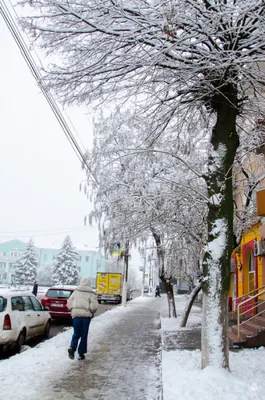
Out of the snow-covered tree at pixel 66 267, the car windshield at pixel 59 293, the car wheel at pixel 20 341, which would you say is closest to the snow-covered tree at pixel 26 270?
the snow-covered tree at pixel 66 267

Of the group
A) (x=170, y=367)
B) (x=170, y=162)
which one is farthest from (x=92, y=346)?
(x=170, y=162)

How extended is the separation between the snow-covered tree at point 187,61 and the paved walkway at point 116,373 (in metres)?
1.29

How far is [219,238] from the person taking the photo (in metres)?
6.15

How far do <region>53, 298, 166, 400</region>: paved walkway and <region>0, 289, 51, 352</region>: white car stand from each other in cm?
172

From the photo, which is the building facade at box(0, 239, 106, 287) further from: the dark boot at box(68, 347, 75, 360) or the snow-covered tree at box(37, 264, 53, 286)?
the dark boot at box(68, 347, 75, 360)

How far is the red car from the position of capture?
15844 millimetres

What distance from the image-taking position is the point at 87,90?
275 inches

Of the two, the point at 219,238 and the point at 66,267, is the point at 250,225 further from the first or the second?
the point at 66,267

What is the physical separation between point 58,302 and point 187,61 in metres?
12.5

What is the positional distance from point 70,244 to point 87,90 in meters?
68.6

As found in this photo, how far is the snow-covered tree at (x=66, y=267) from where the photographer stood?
229ft

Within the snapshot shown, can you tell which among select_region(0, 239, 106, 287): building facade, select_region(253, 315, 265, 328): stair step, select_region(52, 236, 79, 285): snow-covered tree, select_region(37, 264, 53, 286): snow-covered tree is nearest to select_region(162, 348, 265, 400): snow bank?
select_region(253, 315, 265, 328): stair step

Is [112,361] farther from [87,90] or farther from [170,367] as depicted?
[87,90]

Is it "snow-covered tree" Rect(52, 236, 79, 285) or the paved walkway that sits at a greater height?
"snow-covered tree" Rect(52, 236, 79, 285)
